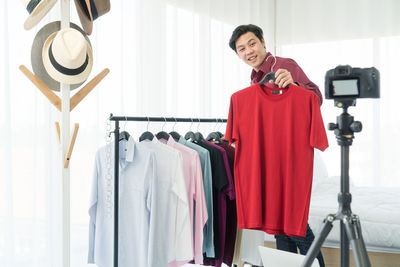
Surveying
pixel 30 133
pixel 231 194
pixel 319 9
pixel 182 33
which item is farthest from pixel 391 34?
pixel 30 133

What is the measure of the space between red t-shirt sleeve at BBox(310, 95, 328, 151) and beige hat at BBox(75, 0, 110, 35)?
967 mm

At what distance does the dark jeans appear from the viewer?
73.0 inches

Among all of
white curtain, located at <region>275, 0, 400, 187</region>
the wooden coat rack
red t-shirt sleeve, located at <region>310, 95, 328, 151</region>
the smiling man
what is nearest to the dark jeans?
red t-shirt sleeve, located at <region>310, 95, 328, 151</region>

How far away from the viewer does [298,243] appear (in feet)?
6.17

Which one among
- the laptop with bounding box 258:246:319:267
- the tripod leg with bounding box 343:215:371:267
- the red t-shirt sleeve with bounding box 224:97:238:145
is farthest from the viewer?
the red t-shirt sleeve with bounding box 224:97:238:145

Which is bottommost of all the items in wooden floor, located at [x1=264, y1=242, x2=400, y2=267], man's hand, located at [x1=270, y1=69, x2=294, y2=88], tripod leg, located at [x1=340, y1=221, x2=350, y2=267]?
wooden floor, located at [x1=264, y1=242, x2=400, y2=267]

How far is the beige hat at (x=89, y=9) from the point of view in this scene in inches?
58.3

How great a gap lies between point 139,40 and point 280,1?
260cm

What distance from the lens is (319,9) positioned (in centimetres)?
434

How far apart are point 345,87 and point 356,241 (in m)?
0.49

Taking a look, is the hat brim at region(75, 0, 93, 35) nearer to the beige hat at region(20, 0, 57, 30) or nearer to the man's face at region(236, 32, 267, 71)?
the beige hat at region(20, 0, 57, 30)

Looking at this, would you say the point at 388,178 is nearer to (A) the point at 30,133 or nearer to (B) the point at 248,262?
(B) the point at 248,262

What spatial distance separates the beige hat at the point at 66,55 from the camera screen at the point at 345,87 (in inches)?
34.7

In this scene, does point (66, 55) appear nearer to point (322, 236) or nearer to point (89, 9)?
point (89, 9)
